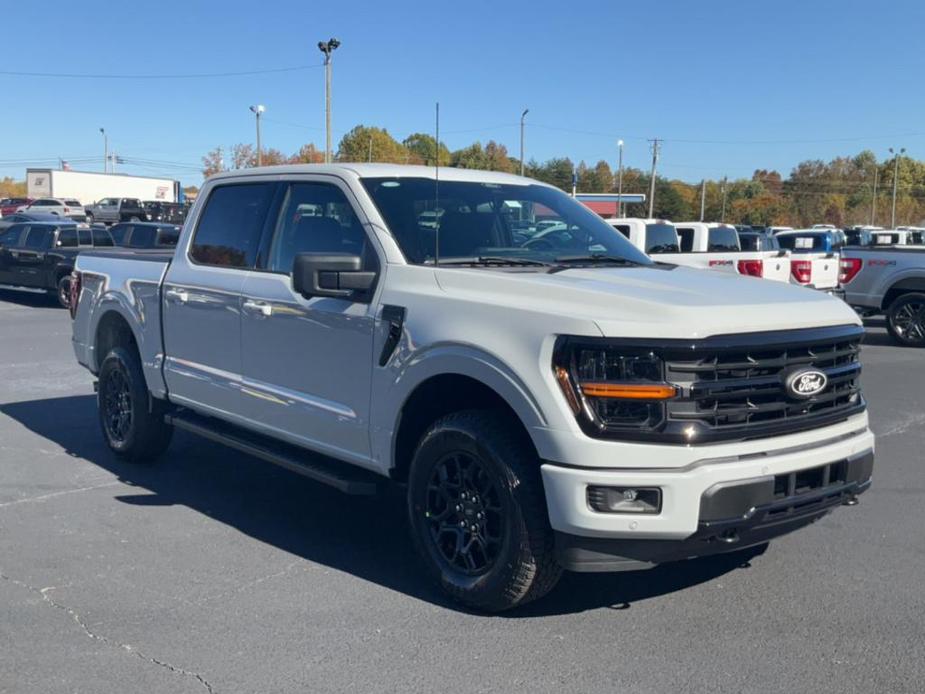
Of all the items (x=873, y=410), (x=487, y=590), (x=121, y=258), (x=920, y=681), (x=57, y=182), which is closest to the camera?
(x=920, y=681)

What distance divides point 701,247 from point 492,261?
48.6 ft

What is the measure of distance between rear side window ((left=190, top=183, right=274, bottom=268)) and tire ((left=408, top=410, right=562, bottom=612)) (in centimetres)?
203

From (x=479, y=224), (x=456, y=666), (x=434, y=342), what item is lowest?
(x=456, y=666)

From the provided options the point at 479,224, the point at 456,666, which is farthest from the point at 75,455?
the point at 456,666

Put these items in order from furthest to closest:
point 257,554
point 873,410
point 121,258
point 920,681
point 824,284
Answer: point 824,284, point 873,410, point 121,258, point 257,554, point 920,681

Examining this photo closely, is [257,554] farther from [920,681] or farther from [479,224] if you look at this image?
[920,681]

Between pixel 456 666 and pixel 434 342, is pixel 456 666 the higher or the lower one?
the lower one

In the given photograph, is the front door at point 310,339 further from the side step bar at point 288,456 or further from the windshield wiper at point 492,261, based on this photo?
the windshield wiper at point 492,261

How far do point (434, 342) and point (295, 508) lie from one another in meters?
2.26

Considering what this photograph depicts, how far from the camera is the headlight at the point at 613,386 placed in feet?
12.7

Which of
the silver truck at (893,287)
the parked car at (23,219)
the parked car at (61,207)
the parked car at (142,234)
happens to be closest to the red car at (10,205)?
the parked car at (61,207)

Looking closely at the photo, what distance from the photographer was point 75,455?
24.6ft

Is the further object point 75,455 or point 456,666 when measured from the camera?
point 75,455

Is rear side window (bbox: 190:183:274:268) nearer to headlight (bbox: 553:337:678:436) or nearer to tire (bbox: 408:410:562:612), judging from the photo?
tire (bbox: 408:410:562:612)
